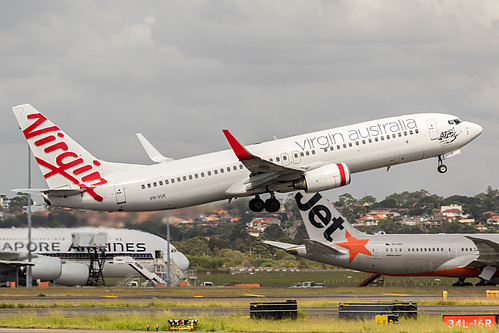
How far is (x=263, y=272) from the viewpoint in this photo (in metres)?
132

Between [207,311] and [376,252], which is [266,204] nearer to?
[207,311]

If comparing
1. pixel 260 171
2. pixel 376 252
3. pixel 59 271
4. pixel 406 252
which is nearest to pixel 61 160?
pixel 260 171

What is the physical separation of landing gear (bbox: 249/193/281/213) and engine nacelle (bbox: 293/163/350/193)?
11.5 ft

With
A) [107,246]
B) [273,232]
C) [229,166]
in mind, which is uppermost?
[273,232]

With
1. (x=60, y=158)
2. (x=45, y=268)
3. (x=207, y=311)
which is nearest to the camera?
(x=207, y=311)

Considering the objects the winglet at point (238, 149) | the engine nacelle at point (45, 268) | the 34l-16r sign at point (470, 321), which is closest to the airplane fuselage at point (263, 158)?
the winglet at point (238, 149)

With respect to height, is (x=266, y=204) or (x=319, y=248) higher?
(x=266, y=204)

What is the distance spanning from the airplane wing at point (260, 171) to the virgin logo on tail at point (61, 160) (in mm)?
10087

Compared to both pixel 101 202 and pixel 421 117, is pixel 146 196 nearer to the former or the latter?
pixel 101 202

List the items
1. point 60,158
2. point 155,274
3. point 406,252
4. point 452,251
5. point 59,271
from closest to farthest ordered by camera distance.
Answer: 1. point 60,158
2. point 406,252
3. point 452,251
4. point 59,271
5. point 155,274

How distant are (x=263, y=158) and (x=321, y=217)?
85.8 feet

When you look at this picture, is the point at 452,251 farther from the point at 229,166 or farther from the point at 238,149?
the point at 238,149

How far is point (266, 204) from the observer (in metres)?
63.3

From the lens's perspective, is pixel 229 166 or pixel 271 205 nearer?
pixel 229 166
